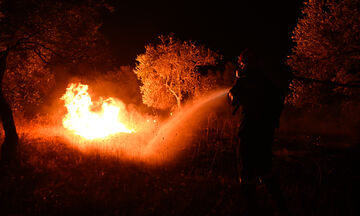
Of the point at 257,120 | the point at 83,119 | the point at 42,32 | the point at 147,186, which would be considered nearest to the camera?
the point at 257,120

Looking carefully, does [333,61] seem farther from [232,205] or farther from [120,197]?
[120,197]

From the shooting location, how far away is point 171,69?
20.1 metres

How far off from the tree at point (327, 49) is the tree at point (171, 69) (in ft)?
30.6

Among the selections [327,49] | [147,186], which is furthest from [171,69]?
[147,186]

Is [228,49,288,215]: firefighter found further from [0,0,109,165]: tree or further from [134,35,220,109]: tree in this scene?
[134,35,220,109]: tree

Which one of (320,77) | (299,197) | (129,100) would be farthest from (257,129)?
(129,100)

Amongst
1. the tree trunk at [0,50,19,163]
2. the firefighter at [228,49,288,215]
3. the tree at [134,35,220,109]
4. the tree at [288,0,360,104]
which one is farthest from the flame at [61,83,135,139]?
the firefighter at [228,49,288,215]

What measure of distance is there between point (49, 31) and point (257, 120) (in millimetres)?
7572

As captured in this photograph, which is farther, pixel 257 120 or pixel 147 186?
pixel 147 186

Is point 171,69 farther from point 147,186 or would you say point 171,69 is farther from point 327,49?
point 147,186

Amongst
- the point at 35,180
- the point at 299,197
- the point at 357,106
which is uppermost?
the point at 357,106

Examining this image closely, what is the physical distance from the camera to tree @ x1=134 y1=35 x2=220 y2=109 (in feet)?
64.1

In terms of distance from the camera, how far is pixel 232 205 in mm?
4977

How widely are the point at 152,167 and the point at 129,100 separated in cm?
1966
